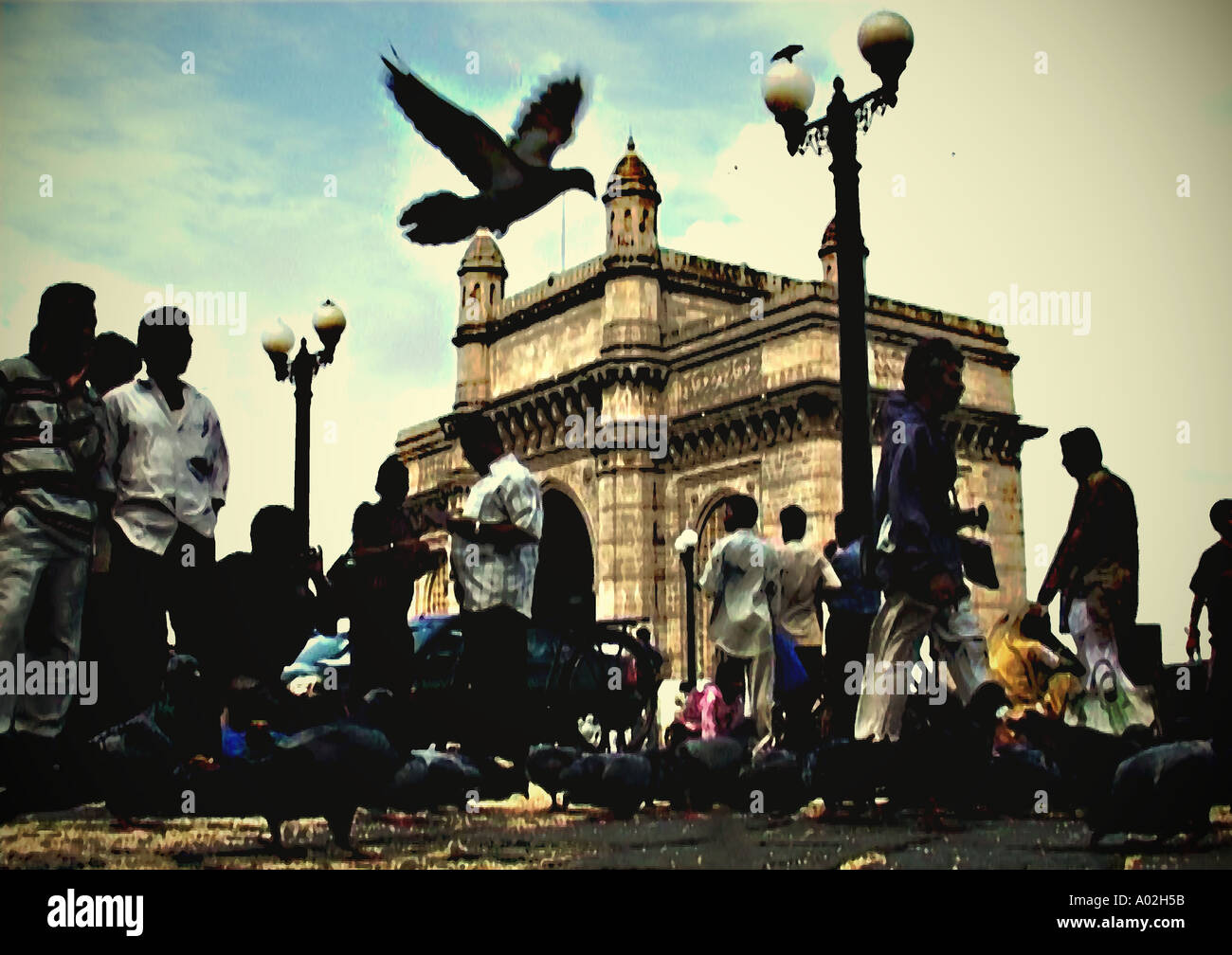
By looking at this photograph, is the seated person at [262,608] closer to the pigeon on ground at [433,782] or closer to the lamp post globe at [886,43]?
the pigeon on ground at [433,782]

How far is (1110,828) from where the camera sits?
21.3 ft

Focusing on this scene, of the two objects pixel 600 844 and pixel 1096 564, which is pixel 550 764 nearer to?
pixel 600 844

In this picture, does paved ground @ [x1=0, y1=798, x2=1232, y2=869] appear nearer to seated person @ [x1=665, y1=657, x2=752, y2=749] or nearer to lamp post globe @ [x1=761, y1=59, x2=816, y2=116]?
seated person @ [x1=665, y1=657, x2=752, y2=749]

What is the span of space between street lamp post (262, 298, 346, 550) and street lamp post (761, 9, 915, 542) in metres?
6.66

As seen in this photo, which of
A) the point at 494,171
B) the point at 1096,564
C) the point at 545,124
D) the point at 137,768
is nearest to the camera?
the point at 137,768

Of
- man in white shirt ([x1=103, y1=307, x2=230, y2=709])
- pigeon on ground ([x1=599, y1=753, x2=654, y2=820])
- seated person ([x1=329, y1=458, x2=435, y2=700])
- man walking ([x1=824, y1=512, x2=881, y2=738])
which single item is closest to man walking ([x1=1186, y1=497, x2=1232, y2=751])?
man walking ([x1=824, y1=512, x2=881, y2=738])

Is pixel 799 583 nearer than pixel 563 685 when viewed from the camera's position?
No

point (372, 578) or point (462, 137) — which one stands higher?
point (462, 137)

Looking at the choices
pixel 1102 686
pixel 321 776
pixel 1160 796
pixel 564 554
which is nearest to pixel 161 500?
pixel 321 776

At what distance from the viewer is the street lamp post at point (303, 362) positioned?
1461 centimetres

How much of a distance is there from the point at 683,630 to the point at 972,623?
2158 cm

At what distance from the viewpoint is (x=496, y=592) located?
8.78 meters

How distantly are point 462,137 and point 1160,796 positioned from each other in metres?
15.8
